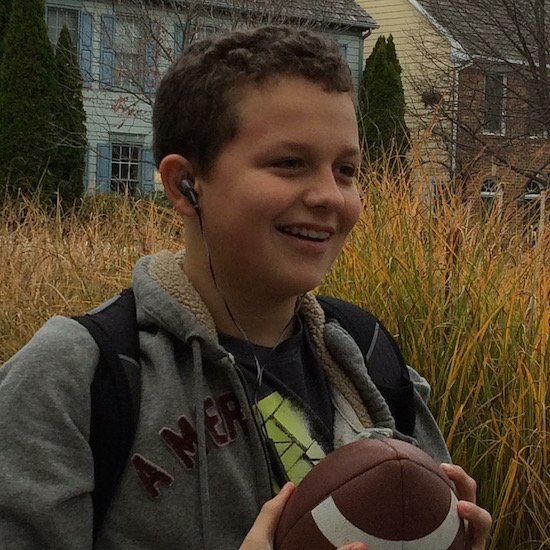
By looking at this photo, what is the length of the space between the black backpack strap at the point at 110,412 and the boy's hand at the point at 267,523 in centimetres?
24

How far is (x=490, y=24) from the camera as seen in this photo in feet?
45.6

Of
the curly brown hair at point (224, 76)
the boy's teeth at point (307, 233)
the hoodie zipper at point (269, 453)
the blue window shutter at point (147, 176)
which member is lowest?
the blue window shutter at point (147, 176)

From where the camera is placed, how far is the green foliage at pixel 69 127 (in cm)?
1546

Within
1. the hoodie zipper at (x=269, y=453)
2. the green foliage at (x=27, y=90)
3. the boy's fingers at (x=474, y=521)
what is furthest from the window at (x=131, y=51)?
the boy's fingers at (x=474, y=521)

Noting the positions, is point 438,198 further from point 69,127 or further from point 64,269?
point 69,127

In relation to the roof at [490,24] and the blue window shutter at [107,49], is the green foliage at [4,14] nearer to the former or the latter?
the blue window shutter at [107,49]

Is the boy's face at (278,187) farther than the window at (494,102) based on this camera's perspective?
No

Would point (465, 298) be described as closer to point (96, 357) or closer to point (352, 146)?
point (352, 146)

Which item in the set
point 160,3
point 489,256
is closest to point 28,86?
point 160,3

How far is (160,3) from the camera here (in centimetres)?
1438

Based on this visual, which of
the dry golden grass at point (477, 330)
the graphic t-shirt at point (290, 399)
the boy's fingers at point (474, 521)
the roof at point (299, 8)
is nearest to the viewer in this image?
the boy's fingers at point (474, 521)

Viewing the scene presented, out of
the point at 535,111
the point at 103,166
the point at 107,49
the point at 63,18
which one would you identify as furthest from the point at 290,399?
the point at 63,18

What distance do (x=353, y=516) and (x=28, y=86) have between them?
50.7 feet

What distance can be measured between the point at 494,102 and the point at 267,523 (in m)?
14.7
